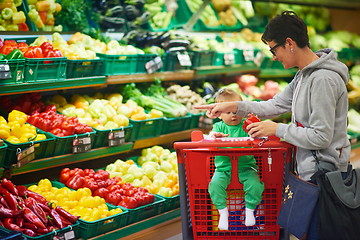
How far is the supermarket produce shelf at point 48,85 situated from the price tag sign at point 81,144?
454 mm

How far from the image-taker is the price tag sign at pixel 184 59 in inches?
204

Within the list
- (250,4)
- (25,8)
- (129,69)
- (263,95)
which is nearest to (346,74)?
(129,69)

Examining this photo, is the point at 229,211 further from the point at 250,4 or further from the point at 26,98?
the point at 250,4

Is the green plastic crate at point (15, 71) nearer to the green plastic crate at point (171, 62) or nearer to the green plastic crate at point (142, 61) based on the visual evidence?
the green plastic crate at point (142, 61)

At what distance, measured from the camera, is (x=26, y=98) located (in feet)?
14.0

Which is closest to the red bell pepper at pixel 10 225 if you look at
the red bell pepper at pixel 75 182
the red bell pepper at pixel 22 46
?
the red bell pepper at pixel 75 182

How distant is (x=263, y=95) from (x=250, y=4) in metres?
1.41

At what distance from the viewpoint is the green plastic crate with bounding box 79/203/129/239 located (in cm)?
342

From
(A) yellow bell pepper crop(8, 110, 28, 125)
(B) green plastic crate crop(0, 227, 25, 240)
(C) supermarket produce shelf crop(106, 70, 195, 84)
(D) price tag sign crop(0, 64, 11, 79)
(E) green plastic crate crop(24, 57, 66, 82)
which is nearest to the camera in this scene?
(B) green plastic crate crop(0, 227, 25, 240)

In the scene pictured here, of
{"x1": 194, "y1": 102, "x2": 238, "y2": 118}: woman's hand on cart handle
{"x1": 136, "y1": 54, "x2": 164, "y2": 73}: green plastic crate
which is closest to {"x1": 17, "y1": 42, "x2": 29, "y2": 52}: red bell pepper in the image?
{"x1": 136, "y1": 54, "x2": 164, "y2": 73}: green plastic crate

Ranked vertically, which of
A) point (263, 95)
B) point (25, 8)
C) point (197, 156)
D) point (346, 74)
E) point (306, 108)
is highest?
point (25, 8)

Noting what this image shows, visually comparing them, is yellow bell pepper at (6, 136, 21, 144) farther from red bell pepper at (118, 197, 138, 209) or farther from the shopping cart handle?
the shopping cart handle

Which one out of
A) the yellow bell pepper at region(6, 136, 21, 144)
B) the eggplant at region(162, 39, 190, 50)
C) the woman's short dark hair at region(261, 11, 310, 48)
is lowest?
the yellow bell pepper at region(6, 136, 21, 144)

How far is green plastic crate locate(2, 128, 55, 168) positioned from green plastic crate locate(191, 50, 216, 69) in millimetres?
2182
